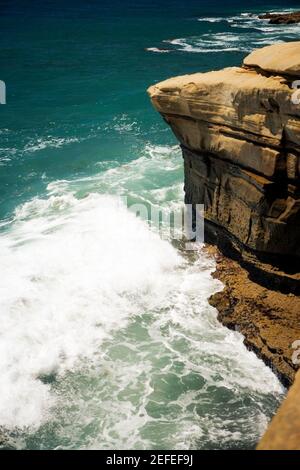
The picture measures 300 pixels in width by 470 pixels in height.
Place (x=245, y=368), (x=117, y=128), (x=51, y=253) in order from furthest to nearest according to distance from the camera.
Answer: (x=117, y=128), (x=51, y=253), (x=245, y=368)

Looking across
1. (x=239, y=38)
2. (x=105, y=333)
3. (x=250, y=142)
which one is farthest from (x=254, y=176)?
(x=239, y=38)

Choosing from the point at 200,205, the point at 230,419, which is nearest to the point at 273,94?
the point at 200,205

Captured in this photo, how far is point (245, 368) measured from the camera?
10656 mm

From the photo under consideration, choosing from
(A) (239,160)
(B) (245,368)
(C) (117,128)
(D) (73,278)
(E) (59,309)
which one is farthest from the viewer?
(C) (117,128)

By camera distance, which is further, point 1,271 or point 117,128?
point 117,128

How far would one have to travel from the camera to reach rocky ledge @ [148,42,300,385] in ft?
33.6

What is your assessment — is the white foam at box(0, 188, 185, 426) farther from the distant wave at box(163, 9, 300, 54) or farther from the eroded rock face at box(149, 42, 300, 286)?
the distant wave at box(163, 9, 300, 54)

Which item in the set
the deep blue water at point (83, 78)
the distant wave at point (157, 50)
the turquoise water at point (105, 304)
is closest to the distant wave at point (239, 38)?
the deep blue water at point (83, 78)

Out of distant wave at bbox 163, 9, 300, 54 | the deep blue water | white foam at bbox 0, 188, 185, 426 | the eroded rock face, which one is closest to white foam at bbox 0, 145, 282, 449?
white foam at bbox 0, 188, 185, 426

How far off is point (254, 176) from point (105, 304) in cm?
509

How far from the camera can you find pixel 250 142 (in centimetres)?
1105

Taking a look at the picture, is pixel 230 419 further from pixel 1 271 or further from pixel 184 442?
pixel 1 271

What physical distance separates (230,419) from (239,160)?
19.0 ft

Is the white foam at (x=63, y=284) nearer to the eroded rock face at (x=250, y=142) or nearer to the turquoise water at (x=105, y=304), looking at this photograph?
the turquoise water at (x=105, y=304)
